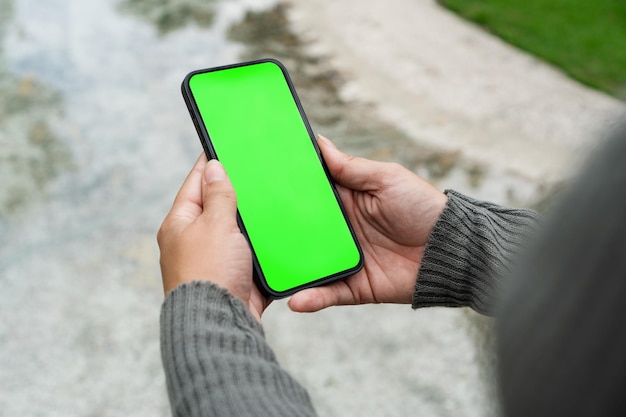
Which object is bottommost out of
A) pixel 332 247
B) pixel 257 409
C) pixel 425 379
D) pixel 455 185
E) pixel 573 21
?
pixel 425 379

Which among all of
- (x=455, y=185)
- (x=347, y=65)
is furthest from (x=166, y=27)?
(x=455, y=185)

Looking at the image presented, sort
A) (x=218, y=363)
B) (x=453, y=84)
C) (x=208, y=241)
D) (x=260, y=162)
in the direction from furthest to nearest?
1. (x=453, y=84)
2. (x=260, y=162)
3. (x=208, y=241)
4. (x=218, y=363)

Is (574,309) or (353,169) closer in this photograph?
(574,309)

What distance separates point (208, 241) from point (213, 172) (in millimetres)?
173

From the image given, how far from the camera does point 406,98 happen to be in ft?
9.20

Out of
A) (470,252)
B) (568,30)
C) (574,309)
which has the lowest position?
(568,30)

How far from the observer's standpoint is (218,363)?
74 centimetres

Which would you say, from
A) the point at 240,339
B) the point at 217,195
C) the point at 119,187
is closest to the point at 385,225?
the point at 217,195

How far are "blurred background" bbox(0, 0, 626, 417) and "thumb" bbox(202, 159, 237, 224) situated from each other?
668mm

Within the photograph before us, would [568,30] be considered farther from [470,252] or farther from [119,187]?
[470,252]

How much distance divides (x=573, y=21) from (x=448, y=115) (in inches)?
41.0

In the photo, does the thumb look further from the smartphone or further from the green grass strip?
the green grass strip

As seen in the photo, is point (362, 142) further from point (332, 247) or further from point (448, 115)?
point (332, 247)

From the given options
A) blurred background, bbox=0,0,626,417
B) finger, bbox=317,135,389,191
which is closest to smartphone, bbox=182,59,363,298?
finger, bbox=317,135,389,191
